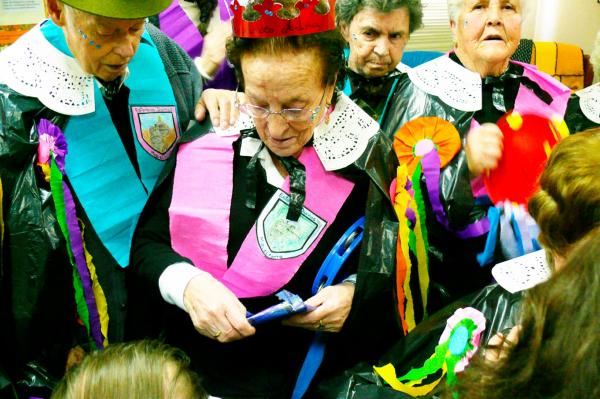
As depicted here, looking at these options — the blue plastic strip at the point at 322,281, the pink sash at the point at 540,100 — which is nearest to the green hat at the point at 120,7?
the blue plastic strip at the point at 322,281

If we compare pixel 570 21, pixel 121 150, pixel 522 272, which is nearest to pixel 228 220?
pixel 121 150

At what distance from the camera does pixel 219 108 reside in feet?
6.48

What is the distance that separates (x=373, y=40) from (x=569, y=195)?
1594mm

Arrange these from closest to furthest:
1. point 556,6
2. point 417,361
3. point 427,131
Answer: point 417,361, point 427,131, point 556,6

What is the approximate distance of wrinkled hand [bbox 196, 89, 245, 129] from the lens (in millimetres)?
1933

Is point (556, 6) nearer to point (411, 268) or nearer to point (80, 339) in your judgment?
point (411, 268)

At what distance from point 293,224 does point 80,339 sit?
0.67 metres

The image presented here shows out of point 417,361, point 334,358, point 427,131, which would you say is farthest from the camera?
point 427,131

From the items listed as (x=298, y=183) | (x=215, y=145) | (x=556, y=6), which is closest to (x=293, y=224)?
(x=298, y=183)

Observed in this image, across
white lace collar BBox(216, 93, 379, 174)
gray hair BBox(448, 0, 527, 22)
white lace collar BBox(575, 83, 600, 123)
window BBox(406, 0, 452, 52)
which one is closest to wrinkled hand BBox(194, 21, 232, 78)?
white lace collar BBox(216, 93, 379, 174)

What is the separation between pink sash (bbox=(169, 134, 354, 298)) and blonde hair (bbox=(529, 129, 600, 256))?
576mm

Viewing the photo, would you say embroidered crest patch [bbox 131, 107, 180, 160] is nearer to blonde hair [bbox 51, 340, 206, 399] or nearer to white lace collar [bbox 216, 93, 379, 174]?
white lace collar [bbox 216, 93, 379, 174]

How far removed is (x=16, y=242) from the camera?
172 centimetres

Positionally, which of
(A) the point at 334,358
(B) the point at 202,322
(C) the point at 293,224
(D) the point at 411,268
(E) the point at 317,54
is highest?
(E) the point at 317,54
